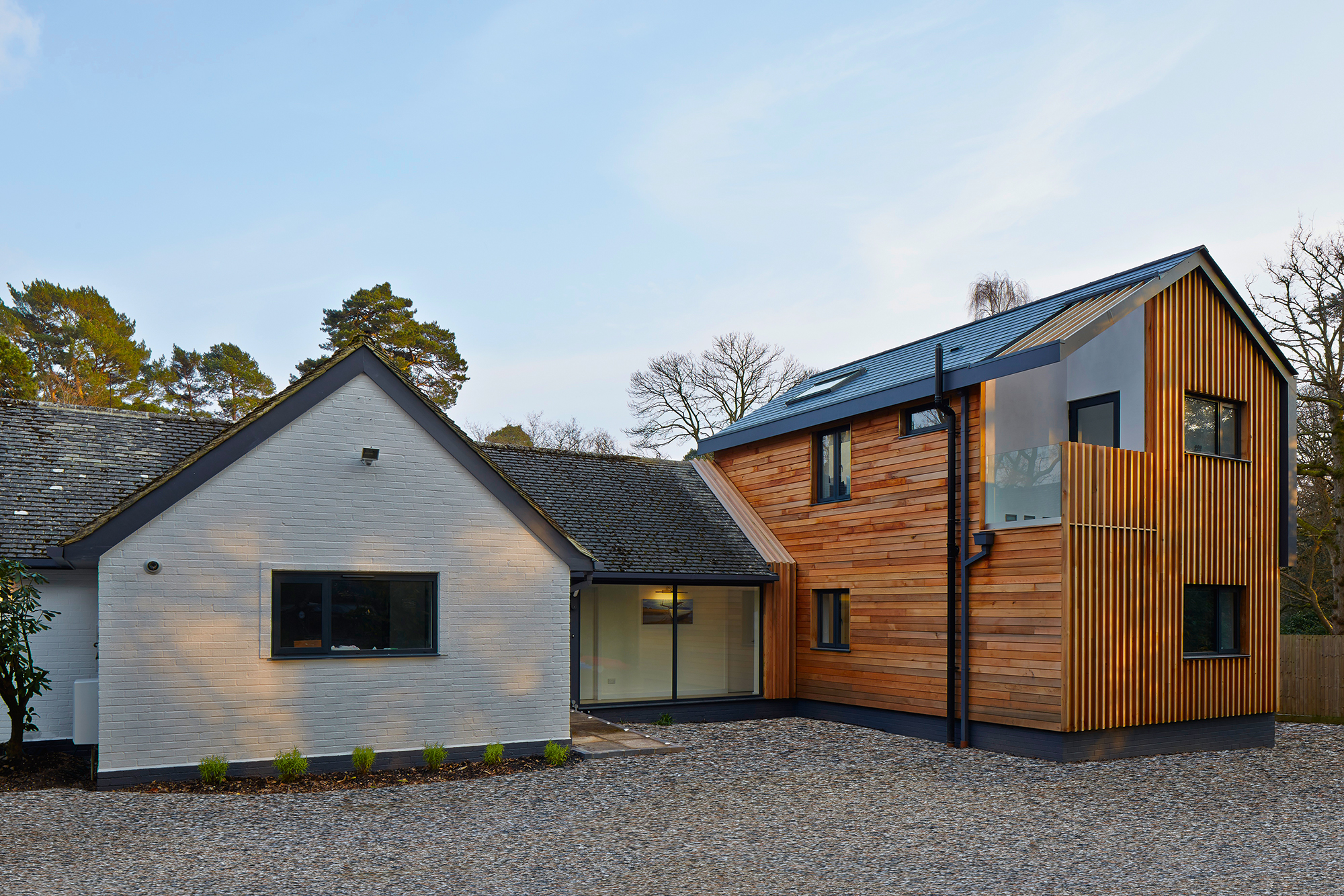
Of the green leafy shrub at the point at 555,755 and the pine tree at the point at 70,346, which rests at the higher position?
the pine tree at the point at 70,346

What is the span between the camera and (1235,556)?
500 inches

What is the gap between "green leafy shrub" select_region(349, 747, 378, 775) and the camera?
31.8 feet

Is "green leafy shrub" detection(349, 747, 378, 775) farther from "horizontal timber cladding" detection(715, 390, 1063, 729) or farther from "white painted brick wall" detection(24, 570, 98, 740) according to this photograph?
"horizontal timber cladding" detection(715, 390, 1063, 729)

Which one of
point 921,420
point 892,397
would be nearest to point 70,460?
point 892,397

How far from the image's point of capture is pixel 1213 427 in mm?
12867

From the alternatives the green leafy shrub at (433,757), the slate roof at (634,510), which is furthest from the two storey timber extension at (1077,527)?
the green leafy shrub at (433,757)

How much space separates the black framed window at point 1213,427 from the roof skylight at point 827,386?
5.17 metres

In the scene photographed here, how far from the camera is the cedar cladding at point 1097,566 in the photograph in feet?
36.6

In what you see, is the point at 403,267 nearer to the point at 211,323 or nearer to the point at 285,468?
the point at 211,323

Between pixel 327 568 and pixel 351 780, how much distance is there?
7.29ft

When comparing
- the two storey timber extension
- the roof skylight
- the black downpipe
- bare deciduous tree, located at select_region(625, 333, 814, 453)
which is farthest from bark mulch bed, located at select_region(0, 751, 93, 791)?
bare deciduous tree, located at select_region(625, 333, 814, 453)

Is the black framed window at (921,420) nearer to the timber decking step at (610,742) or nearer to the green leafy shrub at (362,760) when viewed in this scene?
the timber decking step at (610,742)

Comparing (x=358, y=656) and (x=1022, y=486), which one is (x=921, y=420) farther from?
(x=358, y=656)

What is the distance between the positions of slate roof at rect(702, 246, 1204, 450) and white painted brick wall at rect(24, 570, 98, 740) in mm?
10414
